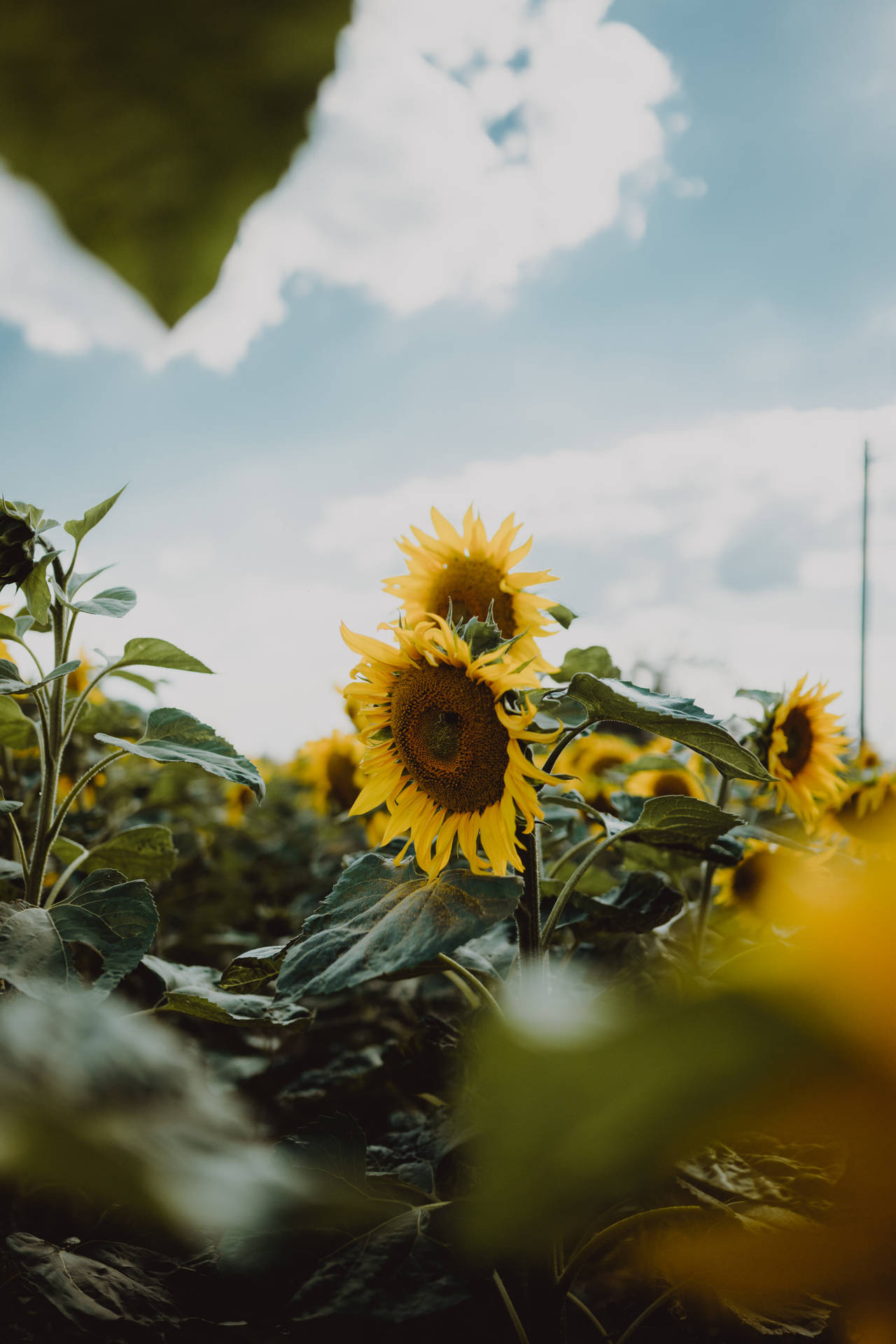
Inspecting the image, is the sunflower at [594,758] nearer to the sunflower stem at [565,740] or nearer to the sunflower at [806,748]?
the sunflower at [806,748]

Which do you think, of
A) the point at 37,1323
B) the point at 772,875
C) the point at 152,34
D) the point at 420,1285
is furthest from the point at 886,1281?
the point at 772,875

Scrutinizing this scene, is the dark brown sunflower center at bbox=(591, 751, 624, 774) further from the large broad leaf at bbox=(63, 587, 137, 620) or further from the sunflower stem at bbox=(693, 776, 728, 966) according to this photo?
the large broad leaf at bbox=(63, 587, 137, 620)

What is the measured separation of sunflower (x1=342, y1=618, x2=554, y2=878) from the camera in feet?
2.09

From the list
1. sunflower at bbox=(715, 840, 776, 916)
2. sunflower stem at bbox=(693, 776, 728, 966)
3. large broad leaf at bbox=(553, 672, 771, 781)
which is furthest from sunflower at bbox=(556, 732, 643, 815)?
large broad leaf at bbox=(553, 672, 771, 781)

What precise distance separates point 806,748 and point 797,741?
0.02m

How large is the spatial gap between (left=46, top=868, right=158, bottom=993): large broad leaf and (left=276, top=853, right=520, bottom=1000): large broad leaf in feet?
0.42

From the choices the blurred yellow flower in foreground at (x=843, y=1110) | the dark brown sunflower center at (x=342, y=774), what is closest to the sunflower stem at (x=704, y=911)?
the blurred yellow flower in foreground at (x=843, y=1110)

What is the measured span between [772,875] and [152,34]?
42.3 inches

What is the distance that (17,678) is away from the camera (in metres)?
0.72

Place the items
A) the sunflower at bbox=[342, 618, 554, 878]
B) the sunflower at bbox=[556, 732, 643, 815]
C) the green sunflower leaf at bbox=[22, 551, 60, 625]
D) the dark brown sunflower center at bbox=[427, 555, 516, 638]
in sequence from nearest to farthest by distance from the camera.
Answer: the sunflower at bbox=[342, 618, 554, 878] < the green sunflower leaf at bbox=[22, 551, 60, 625] < the dark brown sunflower center at bbox=[427, 555, 516, 638] < the sunflower at bbox=[556, 732, 643, 815]

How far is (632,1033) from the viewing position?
2.9 inches

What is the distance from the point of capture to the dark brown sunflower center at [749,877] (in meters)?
1.06

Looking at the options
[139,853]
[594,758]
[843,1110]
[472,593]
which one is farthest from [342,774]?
[843,1110]

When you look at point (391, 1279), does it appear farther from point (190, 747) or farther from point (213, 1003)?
point (190, 747)
